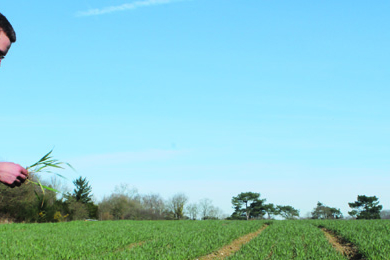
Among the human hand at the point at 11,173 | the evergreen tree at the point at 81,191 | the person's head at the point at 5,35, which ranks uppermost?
the evergreen tree at the point at 81,191

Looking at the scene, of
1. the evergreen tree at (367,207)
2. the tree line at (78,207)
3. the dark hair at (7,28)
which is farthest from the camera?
the evergreen tree at (367,207)

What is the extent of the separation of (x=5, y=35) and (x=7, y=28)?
39 mm

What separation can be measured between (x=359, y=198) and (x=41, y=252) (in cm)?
6008

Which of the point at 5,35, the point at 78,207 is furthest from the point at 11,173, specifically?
the point at 78,207

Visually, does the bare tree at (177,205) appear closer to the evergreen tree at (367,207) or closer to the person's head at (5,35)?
the evergreen tree at (367,207)

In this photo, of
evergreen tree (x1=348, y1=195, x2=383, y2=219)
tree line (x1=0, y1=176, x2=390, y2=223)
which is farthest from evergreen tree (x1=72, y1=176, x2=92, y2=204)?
evergreen tree (x1=348, y1=195, x2=383, y2=219)

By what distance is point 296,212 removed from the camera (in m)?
83.8

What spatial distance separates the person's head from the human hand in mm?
566

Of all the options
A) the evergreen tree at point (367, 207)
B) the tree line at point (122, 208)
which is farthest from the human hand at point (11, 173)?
the evergreen tree at point (367, 207)

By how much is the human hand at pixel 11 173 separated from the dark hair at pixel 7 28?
657mm

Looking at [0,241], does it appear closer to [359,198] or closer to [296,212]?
[359,198]

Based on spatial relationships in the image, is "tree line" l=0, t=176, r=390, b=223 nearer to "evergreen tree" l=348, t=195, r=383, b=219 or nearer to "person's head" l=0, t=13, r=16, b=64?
"evergreen tree" l=348, t=195, r=383, b=219

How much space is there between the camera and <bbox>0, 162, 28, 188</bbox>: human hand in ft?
6.20

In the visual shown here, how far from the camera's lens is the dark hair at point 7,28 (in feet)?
6.18
